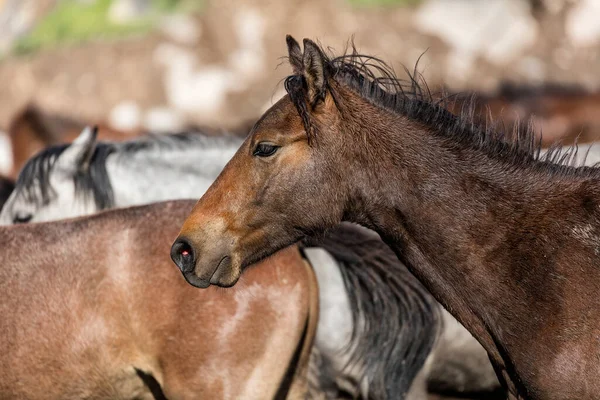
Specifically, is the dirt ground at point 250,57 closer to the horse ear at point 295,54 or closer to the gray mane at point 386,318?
the gray mane at point 386,318

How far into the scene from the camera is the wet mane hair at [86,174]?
199 inches

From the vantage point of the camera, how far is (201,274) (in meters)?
3.17

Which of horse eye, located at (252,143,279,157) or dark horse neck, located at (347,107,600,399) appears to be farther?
horse eye, located at (252,143,279,157)

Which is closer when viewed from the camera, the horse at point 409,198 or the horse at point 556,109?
the horse at point 409,198

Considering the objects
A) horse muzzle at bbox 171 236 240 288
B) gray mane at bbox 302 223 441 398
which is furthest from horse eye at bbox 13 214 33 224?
horse muzzle at bbox 171 236 240 288

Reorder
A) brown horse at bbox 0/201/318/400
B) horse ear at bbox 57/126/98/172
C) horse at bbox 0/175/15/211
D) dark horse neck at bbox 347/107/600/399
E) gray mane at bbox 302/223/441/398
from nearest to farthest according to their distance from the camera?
dark horse neck at bbox 347/107/600/399, brown horse at bbox 0/201/318/400, gray mane at bbox 302/223/441/398, horse ear at bbox 57/126/98/172, horse at bbox 0/175/15/211

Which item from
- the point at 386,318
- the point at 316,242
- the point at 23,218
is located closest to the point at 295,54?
the point at 316,242

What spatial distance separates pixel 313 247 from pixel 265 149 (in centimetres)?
120

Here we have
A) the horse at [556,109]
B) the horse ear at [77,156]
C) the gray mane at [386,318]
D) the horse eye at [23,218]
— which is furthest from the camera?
the horse at [556,109]

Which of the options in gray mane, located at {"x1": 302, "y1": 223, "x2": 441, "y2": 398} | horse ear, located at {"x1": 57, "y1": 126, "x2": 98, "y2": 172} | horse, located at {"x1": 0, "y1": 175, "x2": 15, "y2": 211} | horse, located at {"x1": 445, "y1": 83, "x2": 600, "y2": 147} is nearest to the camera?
gray mane, located at {"x1": 302, "y1": 223, "x2": 441, "y2": 398}

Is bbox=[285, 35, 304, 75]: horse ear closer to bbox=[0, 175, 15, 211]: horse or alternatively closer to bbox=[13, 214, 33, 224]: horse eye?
bbox=[13, 214, 33, 224]: horse eye

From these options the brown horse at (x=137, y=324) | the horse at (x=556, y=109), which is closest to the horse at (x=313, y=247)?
the brown horse at (x=137, y=324)

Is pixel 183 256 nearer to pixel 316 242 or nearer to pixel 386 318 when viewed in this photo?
pixel 316 242

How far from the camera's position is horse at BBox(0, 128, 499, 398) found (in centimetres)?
429
